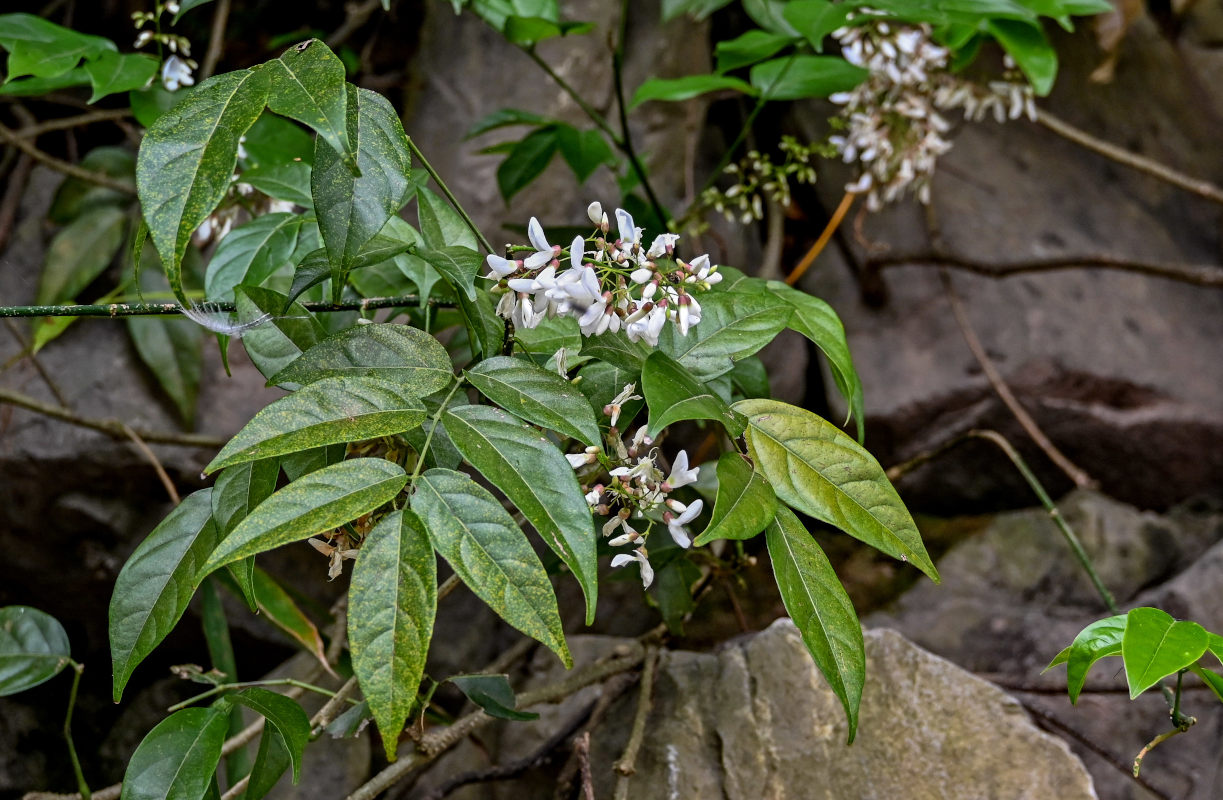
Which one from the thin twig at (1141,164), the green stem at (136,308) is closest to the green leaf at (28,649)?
the green stem at (136,308)

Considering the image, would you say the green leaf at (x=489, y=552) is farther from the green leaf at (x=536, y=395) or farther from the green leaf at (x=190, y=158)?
the green leaf at (x=190, y=158)

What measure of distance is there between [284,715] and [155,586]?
0.50 feet

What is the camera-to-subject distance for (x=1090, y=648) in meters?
0.73

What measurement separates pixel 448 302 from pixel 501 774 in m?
0.70

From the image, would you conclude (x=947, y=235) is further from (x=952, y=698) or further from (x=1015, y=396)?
(x=952, y=698)

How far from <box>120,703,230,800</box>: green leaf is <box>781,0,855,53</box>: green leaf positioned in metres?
1.03

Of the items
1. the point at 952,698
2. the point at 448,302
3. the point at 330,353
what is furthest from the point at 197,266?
the point at 952,698

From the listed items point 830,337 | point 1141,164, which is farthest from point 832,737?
point 1141,164

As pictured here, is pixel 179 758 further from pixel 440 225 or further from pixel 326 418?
pixel 440 225

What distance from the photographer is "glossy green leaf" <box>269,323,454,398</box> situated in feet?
2.15

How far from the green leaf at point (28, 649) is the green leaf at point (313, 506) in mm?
516

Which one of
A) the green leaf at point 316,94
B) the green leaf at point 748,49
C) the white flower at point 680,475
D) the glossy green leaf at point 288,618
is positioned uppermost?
the green leaf at point 316,94

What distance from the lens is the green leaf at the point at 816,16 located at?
1.20 metres

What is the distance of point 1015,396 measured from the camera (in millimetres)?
1830
